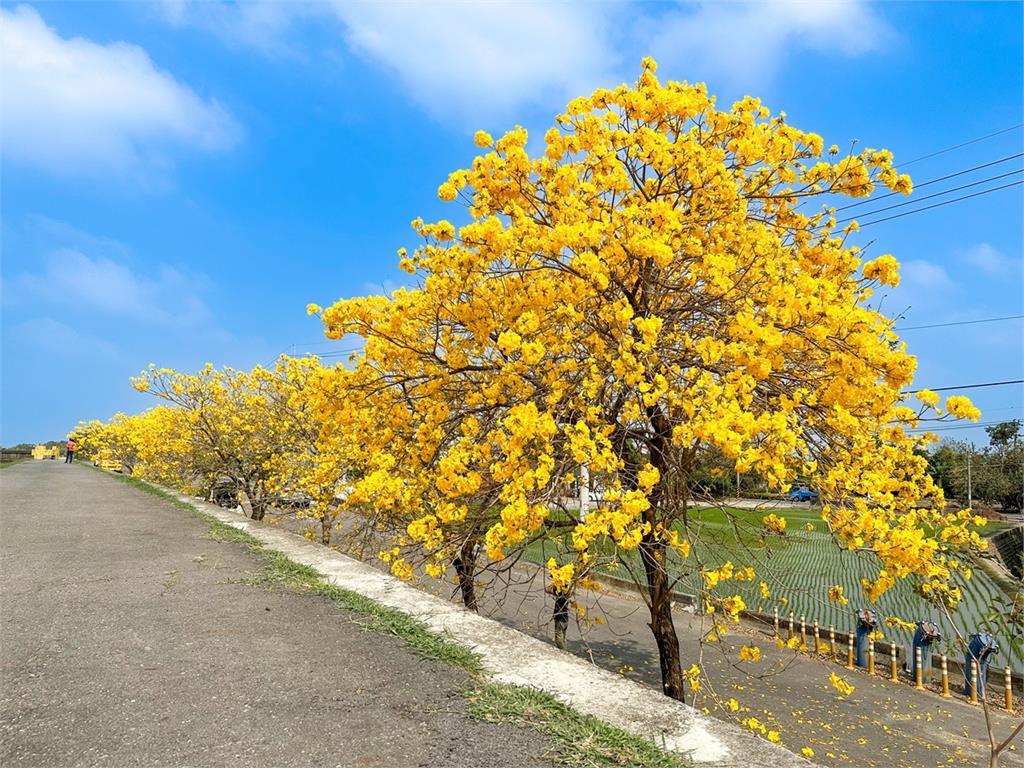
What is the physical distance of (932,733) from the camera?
888 centimetres

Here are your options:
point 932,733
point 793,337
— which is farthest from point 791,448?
point 932,733

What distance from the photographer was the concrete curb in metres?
2.22

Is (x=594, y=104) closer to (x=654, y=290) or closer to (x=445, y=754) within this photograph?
(x=654, y=290)

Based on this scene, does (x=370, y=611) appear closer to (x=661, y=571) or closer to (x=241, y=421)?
(x=661, y=571)

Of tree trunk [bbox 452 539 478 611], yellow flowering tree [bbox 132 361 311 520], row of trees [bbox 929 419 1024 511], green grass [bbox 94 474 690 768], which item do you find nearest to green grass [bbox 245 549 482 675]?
green grass [bbox 94 474 690 768]

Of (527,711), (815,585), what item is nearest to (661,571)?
(527,711)

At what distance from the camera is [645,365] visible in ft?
15.4

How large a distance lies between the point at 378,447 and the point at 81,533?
4.56 metres

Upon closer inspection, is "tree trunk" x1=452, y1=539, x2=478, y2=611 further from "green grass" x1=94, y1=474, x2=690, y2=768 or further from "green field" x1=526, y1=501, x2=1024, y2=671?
"green grass" x1=94, y1=474, x2=690, y2=768

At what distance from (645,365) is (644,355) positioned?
190 millimetres

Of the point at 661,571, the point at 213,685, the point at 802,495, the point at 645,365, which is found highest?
the point at 645,365

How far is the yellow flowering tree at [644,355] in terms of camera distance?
14.2ft

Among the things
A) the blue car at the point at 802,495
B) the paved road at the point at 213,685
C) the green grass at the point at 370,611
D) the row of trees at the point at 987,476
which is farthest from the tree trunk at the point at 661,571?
the row of trees at the point at 987,476

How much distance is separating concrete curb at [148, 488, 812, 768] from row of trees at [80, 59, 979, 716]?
2.13ft
